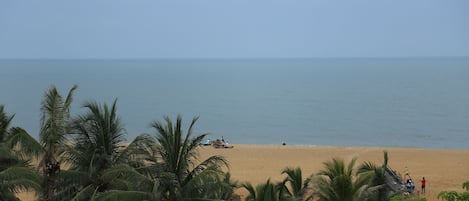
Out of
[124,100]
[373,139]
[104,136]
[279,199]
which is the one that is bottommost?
[279,199]

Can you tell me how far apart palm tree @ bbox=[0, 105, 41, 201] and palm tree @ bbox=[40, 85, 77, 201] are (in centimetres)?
25

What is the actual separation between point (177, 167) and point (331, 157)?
931 inches

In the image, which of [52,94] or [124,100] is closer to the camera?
[52,94]

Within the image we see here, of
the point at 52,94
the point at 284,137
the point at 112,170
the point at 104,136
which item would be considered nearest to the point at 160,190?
the point at 112,170

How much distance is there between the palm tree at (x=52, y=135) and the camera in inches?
380

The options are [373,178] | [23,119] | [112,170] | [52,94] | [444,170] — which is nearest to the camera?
[112,170]

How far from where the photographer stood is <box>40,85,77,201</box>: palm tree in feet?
31.7

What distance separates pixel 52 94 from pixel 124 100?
224 ft

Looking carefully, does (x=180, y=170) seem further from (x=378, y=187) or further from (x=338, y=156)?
(x=338, y=156)

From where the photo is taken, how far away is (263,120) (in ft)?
190

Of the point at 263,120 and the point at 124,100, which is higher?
the point at 124,100

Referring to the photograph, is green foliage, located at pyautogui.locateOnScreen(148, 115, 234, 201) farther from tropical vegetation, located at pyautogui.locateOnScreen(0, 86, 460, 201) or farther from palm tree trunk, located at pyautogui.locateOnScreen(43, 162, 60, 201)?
palm tree trunk, located at pyautogui.locateOnScreen(43, 162, 60, 201)

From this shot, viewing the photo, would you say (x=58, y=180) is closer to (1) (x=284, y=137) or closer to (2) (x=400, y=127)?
(1) (x=284, y=137)

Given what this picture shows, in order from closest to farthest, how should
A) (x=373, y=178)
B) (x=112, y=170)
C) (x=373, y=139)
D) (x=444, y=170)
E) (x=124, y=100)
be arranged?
1. (x=112, y=170)
2. (x=373, y=178)
3. (x=444, y=170)
4. (x=373, y=139)
5. (x=124, y=100)
